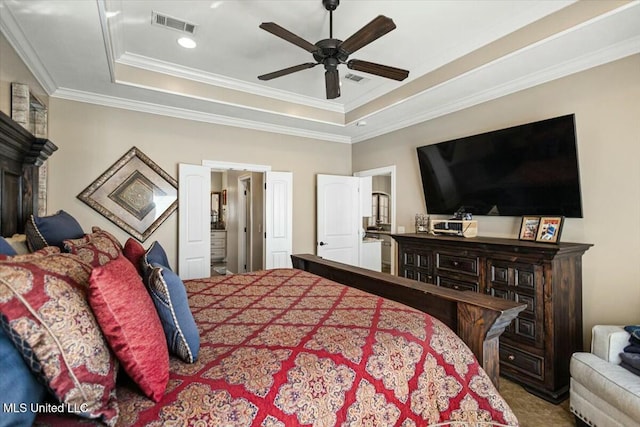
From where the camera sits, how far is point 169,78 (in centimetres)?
346

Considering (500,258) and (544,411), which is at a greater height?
(500,258)

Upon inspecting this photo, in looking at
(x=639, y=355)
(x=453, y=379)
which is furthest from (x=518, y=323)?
(x=453, y=379)

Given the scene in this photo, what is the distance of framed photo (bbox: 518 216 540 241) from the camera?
2859 mm

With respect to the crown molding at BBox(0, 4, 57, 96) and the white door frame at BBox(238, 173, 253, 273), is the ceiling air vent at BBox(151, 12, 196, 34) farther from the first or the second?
the white door frame at BBox(238, 173, 253, 273)

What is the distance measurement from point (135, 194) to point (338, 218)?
2.92m

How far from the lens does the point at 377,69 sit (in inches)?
97.9

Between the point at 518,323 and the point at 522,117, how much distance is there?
1.97 meters

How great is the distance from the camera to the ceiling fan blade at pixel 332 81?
2455 mm

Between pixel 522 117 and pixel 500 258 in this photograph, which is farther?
pixel 522 117

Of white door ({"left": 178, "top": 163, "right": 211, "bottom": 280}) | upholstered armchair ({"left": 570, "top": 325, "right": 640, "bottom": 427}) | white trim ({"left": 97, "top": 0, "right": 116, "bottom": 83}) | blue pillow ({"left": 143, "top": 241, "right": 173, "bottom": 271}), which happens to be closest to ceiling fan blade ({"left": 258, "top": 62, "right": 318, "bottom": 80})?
white trim ({"left": 97, "top": 0, "right": 116, "bottom": 83})

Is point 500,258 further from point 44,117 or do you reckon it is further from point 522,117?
point 44,117

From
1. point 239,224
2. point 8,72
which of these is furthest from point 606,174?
point 239,224

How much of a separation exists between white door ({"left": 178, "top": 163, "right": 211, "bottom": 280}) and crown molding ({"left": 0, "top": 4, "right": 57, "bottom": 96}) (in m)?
1.47

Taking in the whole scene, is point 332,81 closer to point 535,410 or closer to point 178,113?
point 178,113
